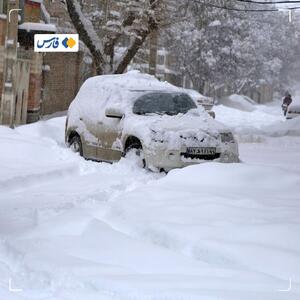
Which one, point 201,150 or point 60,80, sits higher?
point 60,80

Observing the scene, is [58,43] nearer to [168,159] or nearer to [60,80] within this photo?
[168,159]

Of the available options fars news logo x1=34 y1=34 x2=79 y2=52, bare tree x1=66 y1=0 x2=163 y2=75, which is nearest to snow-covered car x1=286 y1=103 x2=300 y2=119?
bare tree x1=66 y1=0 x2=163 y2=75

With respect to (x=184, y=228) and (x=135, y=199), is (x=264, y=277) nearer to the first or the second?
(x=184, y=228)

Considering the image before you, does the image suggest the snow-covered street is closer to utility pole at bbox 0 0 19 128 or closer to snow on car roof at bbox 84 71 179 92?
snow on car roof at bbox 84 71 179 92

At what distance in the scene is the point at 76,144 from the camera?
12.5 meters

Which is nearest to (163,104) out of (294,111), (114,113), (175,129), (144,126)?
(114,113)

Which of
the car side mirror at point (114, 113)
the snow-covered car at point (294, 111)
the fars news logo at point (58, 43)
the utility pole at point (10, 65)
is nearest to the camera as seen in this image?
the car side mirror at point (114, 113)

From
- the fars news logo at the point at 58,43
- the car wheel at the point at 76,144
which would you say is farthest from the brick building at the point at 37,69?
the car wheel at the point at 76,144

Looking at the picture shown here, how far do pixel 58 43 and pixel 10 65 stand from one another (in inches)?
58.9

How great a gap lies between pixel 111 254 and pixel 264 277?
1393mm

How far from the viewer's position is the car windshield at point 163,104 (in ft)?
36.8

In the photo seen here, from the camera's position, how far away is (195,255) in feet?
17.2

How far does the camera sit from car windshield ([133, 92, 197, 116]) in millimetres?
11211

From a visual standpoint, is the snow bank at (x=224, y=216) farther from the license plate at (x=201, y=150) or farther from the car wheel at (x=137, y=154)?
the car wheel at (x=137, y=154)
